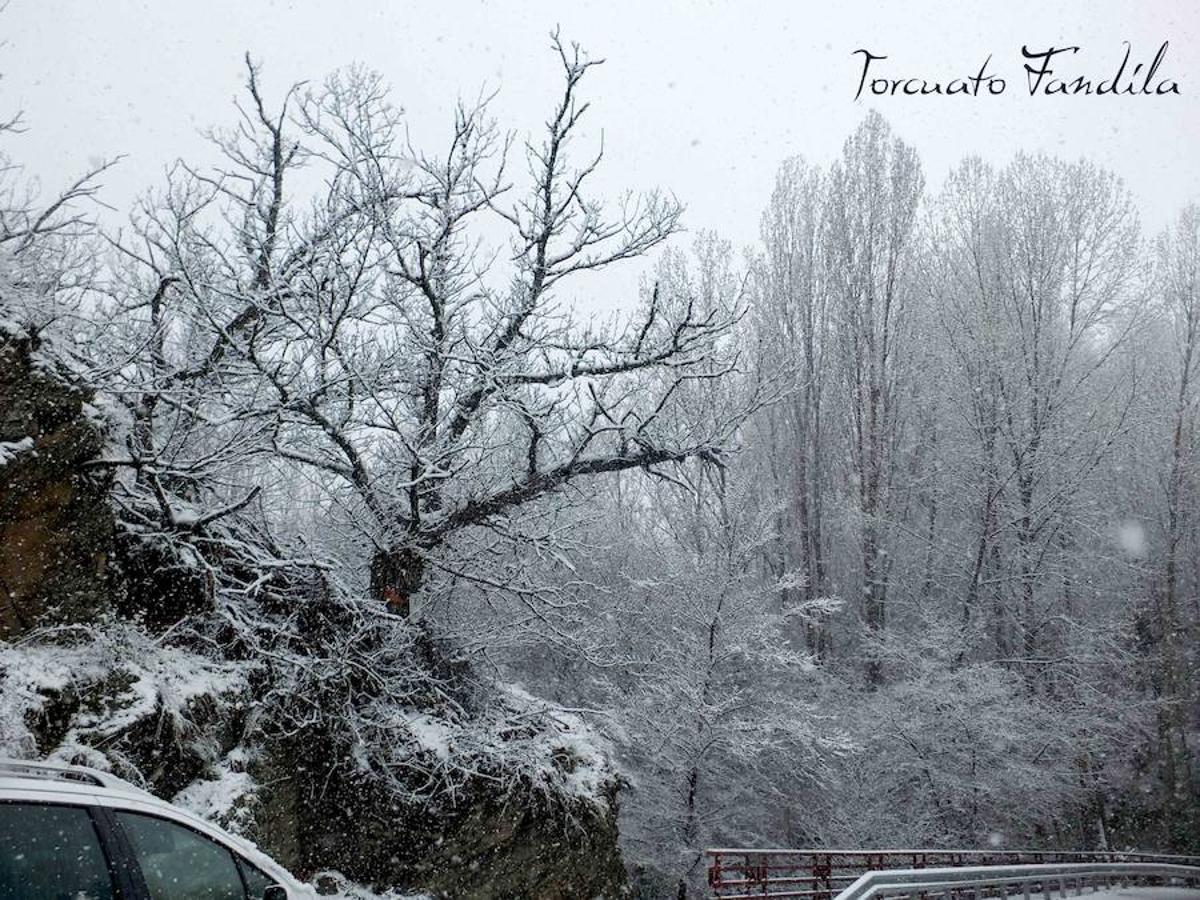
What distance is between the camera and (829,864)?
474 inches

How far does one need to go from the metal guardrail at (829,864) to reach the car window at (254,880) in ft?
27.2

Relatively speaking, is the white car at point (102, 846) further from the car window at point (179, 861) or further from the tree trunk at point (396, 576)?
the tree trunk at point (396, 576)

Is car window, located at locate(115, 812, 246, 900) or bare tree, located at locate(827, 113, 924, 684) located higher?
bare tree, located at locate(827, 113, 924, 684)

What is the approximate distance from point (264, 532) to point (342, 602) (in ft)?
4.46

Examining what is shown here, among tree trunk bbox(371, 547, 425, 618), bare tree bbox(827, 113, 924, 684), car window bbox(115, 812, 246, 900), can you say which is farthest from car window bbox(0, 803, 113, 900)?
bare tree bbox(827, 113, 924, 684)

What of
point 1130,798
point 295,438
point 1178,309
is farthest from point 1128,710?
point 295,438

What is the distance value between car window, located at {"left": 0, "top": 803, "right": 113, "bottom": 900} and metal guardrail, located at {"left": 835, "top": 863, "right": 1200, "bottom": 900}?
21.9 feet

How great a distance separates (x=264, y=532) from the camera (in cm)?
932

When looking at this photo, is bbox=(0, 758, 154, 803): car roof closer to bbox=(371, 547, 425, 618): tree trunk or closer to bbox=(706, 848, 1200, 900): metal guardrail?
bbox=(371, 547, 425, 618): tree trunk

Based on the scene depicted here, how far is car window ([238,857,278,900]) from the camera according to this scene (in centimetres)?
349

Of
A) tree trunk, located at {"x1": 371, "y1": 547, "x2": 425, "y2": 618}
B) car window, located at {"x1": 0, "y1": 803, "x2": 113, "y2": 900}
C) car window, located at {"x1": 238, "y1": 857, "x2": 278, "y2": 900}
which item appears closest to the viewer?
car window, located at {"x1": 0, "y1": 803, "x2": 113, "y2": 900}

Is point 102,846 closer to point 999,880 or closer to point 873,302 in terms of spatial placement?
point 999,880

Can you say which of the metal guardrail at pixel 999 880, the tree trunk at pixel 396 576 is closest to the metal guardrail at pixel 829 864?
the metal guardrail at pixel 999 880

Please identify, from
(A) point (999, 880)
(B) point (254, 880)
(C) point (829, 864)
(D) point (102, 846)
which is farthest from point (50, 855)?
(A) point (999, 880)
